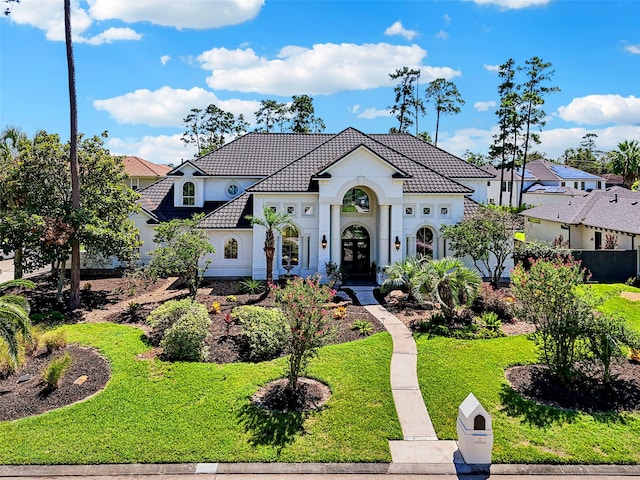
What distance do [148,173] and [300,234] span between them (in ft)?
128

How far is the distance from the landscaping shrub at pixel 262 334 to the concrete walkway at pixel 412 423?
12.1 ft

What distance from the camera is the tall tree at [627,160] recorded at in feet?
193

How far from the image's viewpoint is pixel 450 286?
18.0 m

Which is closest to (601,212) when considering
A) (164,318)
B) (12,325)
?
(164,318)

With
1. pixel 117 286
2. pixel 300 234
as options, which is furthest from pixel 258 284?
pixel 117 286

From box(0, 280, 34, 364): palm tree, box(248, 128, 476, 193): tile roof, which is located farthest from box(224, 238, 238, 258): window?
box(0, 280, 34, 364): palm tree

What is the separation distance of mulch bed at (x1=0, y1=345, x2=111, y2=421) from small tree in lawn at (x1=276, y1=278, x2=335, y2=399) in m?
5.29

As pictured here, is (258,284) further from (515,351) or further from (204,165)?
(515,351)

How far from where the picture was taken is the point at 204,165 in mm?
31031

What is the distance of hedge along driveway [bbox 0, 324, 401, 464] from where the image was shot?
9.50 m

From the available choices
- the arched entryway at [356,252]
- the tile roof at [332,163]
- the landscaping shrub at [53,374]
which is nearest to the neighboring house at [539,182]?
the tile roof at [332,163]

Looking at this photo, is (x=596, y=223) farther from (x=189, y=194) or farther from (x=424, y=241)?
(x=189, y=194)

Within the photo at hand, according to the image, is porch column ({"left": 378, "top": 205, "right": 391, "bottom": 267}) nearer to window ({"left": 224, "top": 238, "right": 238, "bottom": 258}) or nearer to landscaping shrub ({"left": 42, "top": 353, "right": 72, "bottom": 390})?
window ({"left": 224, "top": 238, "right": 238, "bottom": 258})

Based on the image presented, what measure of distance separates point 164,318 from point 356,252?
15.0 meters
